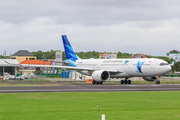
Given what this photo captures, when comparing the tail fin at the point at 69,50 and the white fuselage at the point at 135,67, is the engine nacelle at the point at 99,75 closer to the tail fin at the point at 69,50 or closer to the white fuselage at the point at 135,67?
the white fuselage at the point at 135,67

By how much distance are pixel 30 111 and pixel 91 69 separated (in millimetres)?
40726

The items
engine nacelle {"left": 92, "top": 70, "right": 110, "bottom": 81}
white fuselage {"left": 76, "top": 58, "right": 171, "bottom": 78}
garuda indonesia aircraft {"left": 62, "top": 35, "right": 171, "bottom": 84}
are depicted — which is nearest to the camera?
white fuselage {"left": 76, "top": 58, "right": 171, "bottom": 78}

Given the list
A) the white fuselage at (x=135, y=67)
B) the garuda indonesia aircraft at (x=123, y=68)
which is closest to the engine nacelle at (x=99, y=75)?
the garuda indonesia aircraft at (x=123, y=68)

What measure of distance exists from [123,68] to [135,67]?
2585 mm

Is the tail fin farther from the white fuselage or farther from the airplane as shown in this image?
the white fuselage

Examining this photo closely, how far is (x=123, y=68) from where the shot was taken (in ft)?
180

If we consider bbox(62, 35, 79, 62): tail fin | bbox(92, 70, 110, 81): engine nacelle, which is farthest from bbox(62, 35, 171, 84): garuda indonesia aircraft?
bbox(62, 35, 79, 62): tail fin

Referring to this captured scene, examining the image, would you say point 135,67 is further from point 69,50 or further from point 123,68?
point 69,50

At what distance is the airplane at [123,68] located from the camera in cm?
5144

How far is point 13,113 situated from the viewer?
56.2 feet

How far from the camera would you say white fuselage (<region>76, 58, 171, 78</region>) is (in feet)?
168

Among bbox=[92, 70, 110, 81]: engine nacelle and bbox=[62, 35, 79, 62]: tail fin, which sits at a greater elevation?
bbox=[62, 35, 79, 62]: tail fin

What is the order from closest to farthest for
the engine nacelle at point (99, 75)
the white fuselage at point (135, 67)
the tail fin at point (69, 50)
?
the white fuselage at point (135, 67), the engine nacelle at point (99, 75), the tail fin at point (69, 50)

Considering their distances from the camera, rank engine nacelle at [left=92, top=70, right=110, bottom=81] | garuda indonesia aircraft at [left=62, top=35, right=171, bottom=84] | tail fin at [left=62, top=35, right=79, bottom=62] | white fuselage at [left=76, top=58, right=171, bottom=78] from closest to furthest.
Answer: white fuselage at [left=76, top=58, right=171, bottom=78] → garuda indonesia aircraft at [left=62, top=35, right=171, bottom=84] → engine nacelle at [left=92, top=70, right=110, bottom=81] → tail fin at [left=62, top=35, right=79, bottom=62]
